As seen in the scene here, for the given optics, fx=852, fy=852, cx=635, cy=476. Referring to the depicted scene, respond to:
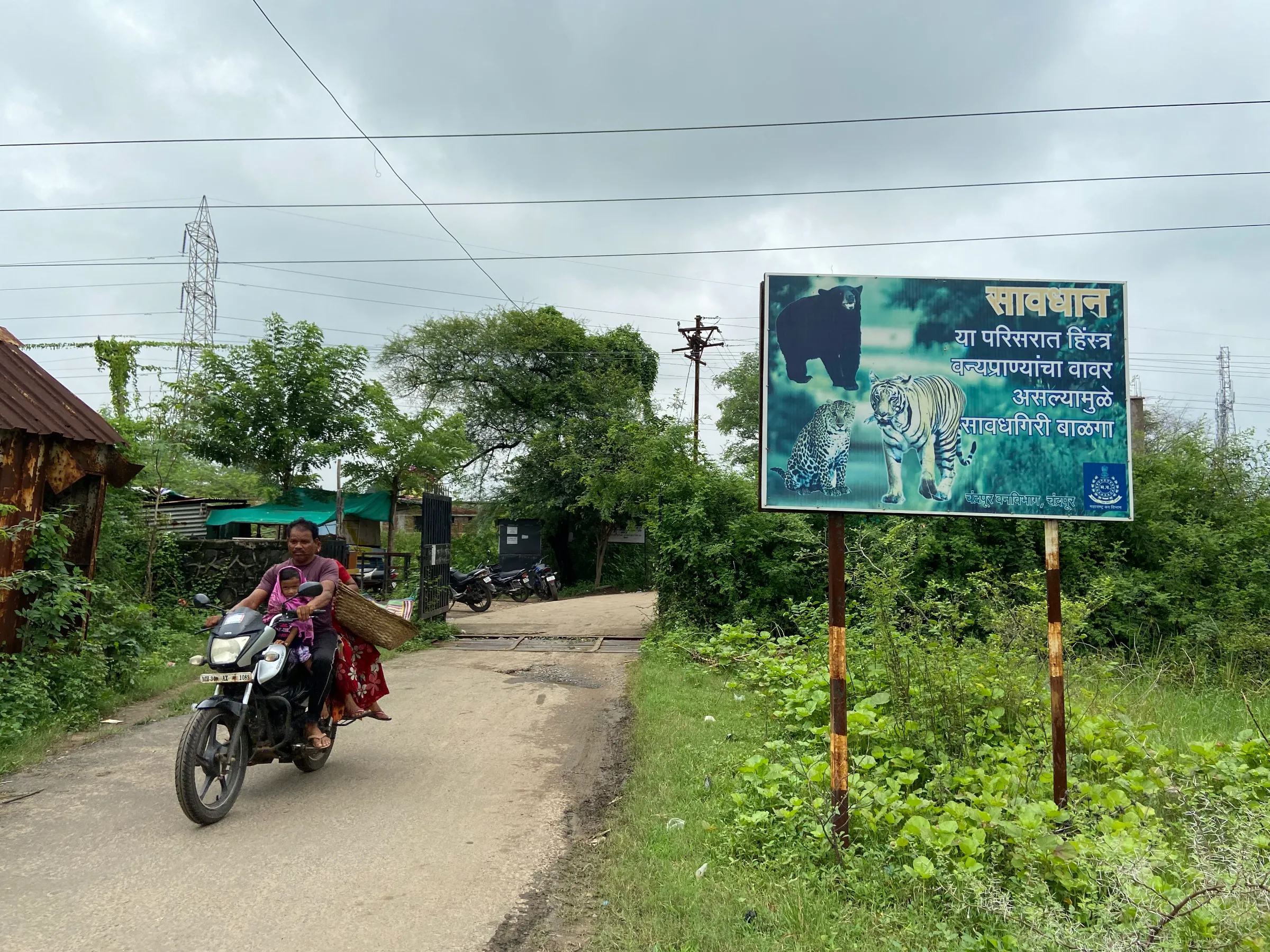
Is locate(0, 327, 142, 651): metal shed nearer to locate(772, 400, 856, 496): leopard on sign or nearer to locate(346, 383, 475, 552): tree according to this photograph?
locate(772, 400, 856, 496): leopard on sign

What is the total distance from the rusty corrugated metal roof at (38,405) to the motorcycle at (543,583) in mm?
15322

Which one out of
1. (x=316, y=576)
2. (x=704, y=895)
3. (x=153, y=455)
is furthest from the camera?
(x=153, y=455)

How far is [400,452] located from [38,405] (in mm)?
10717

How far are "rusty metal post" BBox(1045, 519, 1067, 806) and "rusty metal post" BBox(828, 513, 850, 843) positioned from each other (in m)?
1.01

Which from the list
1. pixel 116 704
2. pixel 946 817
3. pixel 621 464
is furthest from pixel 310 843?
pixel 621 464

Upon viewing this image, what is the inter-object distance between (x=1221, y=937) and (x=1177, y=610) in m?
9.82

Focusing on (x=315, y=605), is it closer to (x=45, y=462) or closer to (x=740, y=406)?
(x=45, y=462)

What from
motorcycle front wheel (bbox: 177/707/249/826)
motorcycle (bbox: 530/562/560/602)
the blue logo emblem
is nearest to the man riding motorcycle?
motorcycle front wheel (bbox: 177/707/249/826)

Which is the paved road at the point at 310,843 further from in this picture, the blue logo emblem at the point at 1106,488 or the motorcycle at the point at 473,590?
the motorcycle at the point at 473,590

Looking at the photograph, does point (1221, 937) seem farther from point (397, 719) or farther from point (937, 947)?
point (397, 719)

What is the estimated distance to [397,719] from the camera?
7680 millimetres

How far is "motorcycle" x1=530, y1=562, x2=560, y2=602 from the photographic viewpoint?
23.7 metres

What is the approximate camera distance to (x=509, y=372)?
2962 centimetres

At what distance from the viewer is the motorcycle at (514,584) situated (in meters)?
22.9
